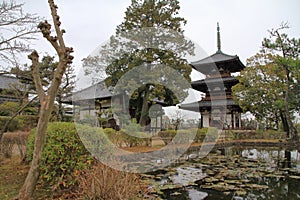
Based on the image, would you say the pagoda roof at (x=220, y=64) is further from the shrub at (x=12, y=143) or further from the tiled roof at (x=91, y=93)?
the shrub at (x=12, y=143)

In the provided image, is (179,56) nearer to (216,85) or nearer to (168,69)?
Result: (168,69)

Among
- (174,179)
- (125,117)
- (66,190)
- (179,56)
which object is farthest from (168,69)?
(66,190)

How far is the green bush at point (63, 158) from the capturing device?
3633 millimetres

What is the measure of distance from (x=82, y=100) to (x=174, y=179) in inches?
298

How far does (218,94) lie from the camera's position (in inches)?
765

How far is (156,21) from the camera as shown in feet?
43.1

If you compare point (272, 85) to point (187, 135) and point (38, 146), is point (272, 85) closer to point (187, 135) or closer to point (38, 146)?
point (187, 135)

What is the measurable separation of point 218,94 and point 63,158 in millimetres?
17283

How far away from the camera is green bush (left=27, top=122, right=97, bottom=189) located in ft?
11.9

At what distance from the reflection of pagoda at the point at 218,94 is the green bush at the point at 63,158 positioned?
15.2 metres

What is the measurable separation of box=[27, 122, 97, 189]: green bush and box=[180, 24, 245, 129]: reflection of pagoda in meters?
15.2

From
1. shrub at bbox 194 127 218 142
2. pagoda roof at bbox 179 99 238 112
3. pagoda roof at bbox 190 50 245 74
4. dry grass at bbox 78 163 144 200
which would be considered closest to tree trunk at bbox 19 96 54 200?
dry grass at bbox 78 163 144 200

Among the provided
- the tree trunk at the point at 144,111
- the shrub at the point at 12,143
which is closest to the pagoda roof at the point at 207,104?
the tree trunk at the point at 144,111

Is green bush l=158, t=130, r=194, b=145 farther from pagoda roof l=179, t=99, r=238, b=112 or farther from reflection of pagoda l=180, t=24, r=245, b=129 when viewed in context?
reflection of pagoda l=180, t=24, r=245, b=129
